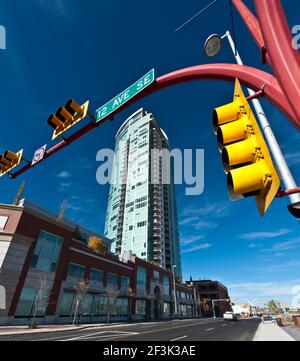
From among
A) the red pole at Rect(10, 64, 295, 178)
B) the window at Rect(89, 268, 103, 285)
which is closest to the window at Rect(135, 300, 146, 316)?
the window at Rect(89, 268, 103, 285)

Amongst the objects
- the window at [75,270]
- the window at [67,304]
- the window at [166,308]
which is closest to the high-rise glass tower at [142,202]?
the window at [166,308]

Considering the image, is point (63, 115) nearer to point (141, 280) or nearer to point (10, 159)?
point (10, 159)

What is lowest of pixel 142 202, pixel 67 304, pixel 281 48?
pixel 281 48

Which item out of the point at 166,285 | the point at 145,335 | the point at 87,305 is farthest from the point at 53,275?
the point at 166,285

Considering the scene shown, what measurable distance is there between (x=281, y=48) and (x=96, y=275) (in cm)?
3900

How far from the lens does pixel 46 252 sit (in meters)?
28.2

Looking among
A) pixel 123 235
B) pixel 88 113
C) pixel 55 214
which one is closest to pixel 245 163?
pixel 88 113

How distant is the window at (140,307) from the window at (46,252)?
24673 millimetres

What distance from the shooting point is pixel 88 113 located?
5.39m

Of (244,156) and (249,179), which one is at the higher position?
(244,156)

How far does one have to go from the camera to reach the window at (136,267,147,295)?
47.8 m

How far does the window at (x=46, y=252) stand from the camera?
26.9 metres

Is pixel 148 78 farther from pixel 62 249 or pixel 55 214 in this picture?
pixel 55 214

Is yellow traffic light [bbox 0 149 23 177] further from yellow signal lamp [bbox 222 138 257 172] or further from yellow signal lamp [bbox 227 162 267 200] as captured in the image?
yellow signal lamp [bbox 227 162 267 200]
